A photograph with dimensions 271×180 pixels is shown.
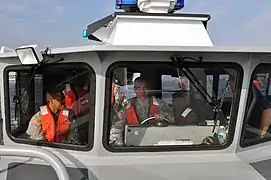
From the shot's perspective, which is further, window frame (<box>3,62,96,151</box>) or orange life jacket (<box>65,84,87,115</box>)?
orange life jacket (<box>65,84,87,115</box>)

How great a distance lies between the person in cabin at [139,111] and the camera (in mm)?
3760

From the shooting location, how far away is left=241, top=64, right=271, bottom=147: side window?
152 inches

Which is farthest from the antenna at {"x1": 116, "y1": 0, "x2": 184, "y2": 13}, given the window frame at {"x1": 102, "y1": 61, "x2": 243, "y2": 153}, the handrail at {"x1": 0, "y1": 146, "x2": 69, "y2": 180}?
the handrail at {"x1": 0, "y1": 146, "x2": 69, "y2": 180}

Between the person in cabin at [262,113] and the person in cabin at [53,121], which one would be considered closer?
the person in cabin at [262,113]

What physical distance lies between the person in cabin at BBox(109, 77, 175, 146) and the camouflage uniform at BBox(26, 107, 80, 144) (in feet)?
1.26

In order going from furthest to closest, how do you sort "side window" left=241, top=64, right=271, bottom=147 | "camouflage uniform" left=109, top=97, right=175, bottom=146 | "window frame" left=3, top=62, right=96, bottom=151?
"side window" left=241, top=64, right=271, bottom=147, "camouflage uniform" left=109, top=97, right=175, bottom=146, "window frame" left=3, top=62, right=96, bottom=151

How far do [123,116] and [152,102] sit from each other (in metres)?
0.30

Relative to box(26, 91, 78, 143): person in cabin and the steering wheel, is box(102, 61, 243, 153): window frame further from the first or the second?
box(26, 91, 78, 143): person in cabin

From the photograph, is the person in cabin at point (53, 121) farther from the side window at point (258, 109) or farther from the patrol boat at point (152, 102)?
the side window at point (258, 109)

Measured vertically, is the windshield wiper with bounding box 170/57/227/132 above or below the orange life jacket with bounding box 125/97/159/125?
above

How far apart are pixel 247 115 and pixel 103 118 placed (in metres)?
1.32

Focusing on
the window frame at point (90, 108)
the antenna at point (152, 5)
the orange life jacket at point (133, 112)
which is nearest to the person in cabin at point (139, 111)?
the orange life jacket at point (133, 112)

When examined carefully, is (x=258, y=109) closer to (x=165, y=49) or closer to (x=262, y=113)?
(x=262, y=113)

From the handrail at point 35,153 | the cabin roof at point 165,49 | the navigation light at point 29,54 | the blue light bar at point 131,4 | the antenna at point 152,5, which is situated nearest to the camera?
the handrail at point 35,153
